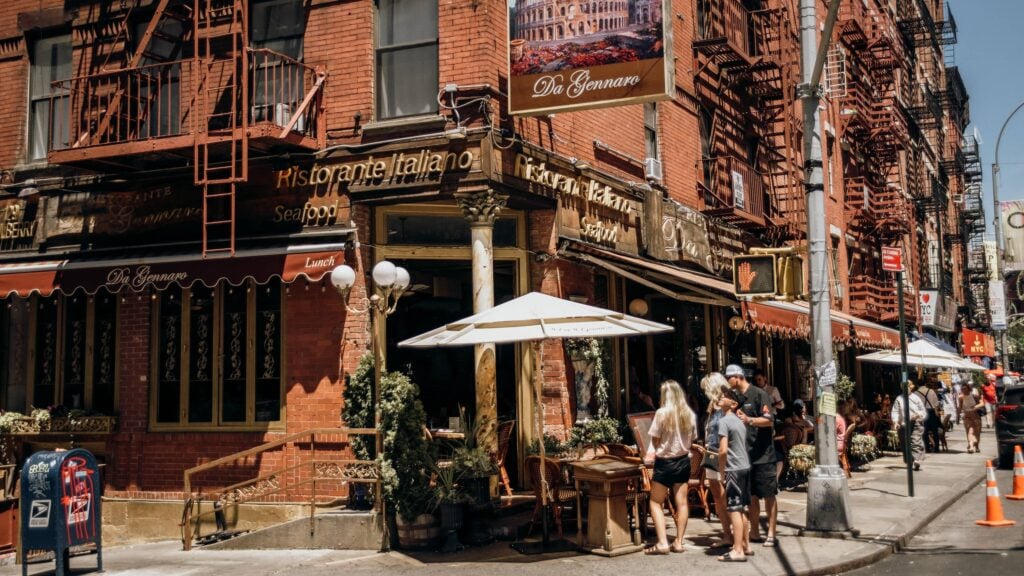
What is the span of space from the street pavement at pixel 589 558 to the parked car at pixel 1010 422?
646 cm

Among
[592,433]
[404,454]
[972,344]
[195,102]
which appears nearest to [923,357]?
[592,433]

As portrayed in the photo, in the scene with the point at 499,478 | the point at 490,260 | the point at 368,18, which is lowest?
the point at 499,478

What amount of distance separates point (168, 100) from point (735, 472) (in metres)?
9.71

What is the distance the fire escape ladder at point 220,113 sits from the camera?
41.4 ft

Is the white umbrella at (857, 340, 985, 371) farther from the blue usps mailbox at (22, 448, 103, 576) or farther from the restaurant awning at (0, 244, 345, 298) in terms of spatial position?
the blue usps mailbox at (22, 448, 103, 576)

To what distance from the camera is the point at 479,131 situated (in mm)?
12539

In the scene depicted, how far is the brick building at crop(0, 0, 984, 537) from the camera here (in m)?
12.9

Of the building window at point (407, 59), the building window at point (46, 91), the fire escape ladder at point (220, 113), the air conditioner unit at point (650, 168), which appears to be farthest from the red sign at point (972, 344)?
the building window at point (46, 91)

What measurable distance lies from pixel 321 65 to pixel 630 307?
6266mm

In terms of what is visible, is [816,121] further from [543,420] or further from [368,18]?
[368,18]

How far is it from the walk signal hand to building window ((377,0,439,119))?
15.7 ft

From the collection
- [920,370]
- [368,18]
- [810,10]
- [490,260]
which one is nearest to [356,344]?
[490,260]

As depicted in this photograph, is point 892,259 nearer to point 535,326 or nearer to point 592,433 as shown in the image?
point 592,433

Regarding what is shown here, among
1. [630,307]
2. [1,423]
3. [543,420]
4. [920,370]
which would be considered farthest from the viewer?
[920,370]
